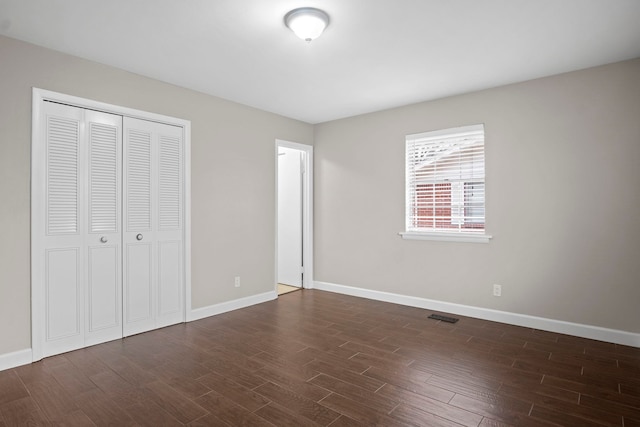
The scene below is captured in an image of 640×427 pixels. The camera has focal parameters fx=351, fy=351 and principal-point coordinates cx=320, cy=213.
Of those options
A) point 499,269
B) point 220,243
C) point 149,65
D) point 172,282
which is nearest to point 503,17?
point 499,269

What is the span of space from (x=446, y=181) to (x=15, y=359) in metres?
4.61

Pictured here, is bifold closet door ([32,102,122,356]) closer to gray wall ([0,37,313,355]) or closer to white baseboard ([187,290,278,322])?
gray wall ([0,37,313,355])

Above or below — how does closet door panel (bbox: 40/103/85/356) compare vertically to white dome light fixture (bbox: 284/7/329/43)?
below

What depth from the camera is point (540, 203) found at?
12.3 feet

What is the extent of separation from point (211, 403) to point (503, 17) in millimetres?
3381

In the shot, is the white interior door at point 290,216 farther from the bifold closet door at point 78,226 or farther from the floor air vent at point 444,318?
the bifold closet door at point 78,226

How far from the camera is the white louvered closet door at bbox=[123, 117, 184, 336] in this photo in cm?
360

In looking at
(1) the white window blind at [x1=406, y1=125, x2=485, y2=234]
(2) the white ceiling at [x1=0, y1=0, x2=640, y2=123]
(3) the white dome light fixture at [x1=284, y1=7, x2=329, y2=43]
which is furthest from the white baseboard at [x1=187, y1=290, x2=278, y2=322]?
(3) the white dome light fixture at [x1=284, y1=7, x2=329, y2=43]

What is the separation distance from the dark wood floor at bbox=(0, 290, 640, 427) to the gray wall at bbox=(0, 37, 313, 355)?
68 cm

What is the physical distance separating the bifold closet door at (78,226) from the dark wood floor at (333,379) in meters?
0.28

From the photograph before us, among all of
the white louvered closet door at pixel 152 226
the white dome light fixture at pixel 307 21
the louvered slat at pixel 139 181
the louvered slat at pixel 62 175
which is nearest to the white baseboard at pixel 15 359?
the white louvered closet door at pixel 152 226

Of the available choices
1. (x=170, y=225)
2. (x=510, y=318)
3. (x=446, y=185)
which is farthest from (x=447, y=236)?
(x=170, y=225)

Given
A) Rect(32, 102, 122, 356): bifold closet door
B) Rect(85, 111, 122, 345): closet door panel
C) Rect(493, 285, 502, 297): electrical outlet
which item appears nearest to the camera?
Rect(32, 102, 122, 356): bifold closet door

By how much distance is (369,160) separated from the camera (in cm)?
513
